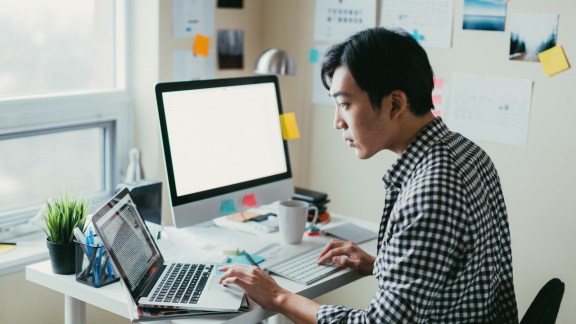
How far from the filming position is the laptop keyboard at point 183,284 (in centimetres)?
166

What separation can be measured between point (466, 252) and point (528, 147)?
120 centimetres

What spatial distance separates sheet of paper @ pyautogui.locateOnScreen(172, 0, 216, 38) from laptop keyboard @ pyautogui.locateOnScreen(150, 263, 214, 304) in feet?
3.83

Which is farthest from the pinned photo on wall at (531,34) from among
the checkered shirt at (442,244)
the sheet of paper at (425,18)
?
the checkered shirt at (442,244)

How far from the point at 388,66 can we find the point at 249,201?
0.79 meters

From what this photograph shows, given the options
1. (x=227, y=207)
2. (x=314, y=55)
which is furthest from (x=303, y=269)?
(x=314, y=55)

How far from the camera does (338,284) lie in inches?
75.9

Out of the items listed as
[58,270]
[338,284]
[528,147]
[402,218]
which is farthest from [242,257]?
[528,147]

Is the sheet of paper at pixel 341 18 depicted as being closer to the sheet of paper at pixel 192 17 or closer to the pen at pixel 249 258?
the sheet of paper at pixel 192 17

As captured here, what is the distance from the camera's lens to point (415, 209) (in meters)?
1.46

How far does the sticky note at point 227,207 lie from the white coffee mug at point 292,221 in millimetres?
148

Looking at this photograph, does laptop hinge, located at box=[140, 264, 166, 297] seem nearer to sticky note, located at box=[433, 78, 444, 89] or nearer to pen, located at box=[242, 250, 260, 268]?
pen, located at box=[242, 250, 260, 268]

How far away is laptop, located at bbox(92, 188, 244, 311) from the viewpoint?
165 centimetres

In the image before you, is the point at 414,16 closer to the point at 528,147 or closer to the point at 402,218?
the point at 528,147

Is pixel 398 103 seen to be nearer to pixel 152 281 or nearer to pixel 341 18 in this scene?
pixel 152 281
